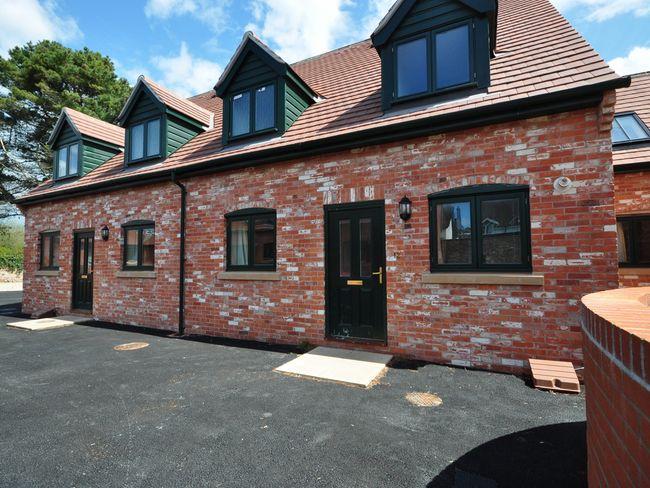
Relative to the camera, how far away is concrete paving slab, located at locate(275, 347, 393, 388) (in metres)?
4.62

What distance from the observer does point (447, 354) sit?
521 cm

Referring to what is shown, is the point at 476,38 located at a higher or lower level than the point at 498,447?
higher

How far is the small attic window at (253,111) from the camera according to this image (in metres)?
7.71

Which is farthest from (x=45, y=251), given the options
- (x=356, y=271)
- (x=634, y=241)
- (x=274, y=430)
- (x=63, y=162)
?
(x=634, y=241)

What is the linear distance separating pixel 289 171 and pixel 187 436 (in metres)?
4.99

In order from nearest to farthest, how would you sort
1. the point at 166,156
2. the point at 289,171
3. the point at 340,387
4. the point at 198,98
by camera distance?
the point at 340,387, the point at 289,171, the point at 166,156, the point at 198,98

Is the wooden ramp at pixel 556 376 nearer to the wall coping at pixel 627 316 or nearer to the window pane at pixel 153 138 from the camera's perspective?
the wall coping at pixel 627 316

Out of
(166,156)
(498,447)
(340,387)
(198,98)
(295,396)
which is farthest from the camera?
(198,98)

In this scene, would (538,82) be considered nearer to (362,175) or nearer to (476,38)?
(476,38)

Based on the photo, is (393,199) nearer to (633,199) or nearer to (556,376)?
(556,376)

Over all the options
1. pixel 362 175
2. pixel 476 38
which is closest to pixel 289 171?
pixel 362 175

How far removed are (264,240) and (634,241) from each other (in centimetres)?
905

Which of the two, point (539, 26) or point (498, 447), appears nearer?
point (498, 447)

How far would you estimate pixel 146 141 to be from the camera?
960 cm
